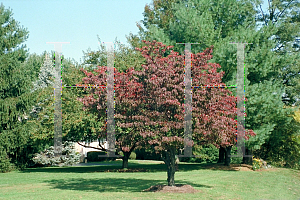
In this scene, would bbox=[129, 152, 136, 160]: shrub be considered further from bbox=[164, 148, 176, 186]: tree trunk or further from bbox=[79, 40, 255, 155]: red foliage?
bbox=[79, 40, 255, 155]: red foliage

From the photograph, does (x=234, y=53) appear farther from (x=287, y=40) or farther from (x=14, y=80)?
(x=14, y=80)

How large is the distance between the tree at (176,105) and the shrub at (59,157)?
19111 millimetres

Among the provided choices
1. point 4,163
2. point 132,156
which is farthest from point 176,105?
point 132,156

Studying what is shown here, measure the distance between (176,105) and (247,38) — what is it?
14529 millimetres

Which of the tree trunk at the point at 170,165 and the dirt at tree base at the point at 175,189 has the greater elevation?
the tree trunk at the point at 170,165

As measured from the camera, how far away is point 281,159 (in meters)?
29.5

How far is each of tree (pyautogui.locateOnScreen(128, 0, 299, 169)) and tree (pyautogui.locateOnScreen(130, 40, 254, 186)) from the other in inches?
416

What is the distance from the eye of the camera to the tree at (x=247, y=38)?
24.0 m

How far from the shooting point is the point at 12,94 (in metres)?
Answer: 27.7

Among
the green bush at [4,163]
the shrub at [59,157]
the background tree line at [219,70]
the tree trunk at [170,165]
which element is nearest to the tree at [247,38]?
the background tree line at [219,70]

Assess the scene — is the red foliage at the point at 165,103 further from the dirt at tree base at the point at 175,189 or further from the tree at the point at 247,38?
the tree at the point at 247,38

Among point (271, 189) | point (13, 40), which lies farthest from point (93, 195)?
point (13, 40)

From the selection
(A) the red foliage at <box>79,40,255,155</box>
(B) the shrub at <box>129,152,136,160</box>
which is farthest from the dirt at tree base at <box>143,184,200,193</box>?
(B) the shrub at <box>129,152,136,160</box>

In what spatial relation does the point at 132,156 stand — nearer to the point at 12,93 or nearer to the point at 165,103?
the point at 12,93
